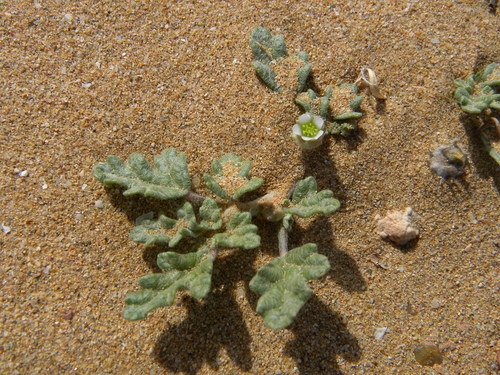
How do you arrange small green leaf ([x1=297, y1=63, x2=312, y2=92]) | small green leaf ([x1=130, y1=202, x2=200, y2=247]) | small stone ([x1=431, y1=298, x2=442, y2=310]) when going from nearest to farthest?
1. small green leaf ([x1=130, y1=202, x2=200, y2=247])
2. small stone ([x1=431, y1=298, x2=442, y2=310])
3. small green leaf ([x1=297, y1=63, x2=312, y2=92])

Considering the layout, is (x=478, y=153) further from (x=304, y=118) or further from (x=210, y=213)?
(x=210, y=213)

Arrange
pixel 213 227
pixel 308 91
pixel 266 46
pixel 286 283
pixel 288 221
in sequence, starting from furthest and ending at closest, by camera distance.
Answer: pixel 266 46 < pixel 308 91 < pixel 288 221 < pixel 213 227 < pixel 286 283

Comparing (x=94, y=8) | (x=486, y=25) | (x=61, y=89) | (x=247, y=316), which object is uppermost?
(x=486, y=25)

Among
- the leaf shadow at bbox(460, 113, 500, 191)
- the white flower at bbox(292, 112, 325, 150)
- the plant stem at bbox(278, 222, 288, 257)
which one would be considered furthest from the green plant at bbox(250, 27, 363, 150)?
the leaf shadow at bbox(460, 113, 500, 191)

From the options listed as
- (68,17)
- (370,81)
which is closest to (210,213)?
(370,81)

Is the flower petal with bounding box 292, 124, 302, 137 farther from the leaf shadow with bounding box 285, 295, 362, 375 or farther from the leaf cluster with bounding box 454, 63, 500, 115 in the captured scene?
the leaf cluster with bounding box 454, 63, 500, 115

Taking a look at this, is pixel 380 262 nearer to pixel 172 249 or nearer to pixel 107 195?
pixel 172 249

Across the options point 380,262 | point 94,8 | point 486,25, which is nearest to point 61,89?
point 94,8
